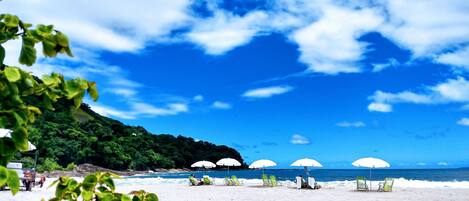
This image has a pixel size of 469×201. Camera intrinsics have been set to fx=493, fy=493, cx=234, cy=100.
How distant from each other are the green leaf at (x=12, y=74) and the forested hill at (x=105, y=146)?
75.3 meters

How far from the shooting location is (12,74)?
3.80 ft

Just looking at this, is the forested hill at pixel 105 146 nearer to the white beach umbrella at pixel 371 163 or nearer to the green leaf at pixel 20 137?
the white beach umbrella at pixel 371 163

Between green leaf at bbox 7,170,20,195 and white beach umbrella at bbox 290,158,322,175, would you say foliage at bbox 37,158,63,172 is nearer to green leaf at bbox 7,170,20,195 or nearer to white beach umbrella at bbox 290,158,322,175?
white beach umbrella at bbox 290,158,322,175

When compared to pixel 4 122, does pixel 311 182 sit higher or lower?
higher

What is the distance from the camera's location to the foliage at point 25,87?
1154 mm

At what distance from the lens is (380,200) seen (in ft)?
64.0

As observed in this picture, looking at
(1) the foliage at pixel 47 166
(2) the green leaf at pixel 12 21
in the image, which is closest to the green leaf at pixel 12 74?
(2) the green leaf at pixel 12 21

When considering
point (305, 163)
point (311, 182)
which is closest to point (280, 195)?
point (311, 182)

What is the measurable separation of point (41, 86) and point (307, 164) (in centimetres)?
2974

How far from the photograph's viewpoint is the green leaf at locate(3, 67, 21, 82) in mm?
1151

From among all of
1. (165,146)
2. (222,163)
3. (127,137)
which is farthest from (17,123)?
(165,146)

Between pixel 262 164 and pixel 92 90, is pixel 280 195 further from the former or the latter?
pixel 92 90

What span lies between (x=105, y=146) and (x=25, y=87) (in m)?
109

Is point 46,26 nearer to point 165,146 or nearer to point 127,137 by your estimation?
point 127,137
